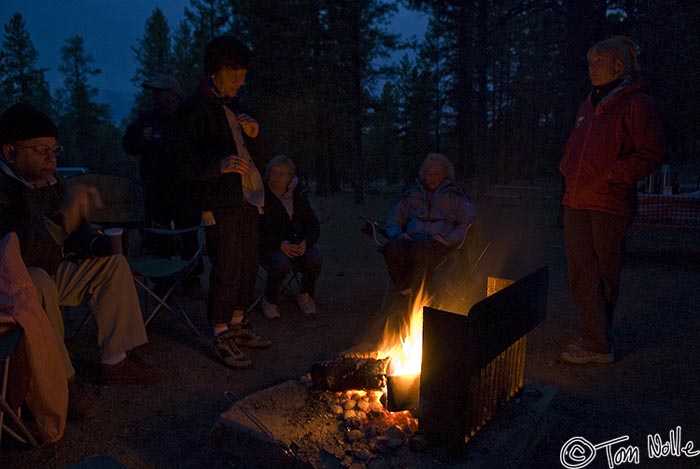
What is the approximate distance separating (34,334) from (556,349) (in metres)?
3.22

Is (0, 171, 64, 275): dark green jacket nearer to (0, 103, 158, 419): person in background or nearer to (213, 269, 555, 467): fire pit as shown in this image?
(0, 103, 158, 419): person in background

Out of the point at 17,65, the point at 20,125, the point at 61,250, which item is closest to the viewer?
the point at 20,125

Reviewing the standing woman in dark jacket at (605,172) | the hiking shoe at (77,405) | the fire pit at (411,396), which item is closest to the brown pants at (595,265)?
the standing woman in dark jacket at (605,172)

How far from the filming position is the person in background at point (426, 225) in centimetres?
406

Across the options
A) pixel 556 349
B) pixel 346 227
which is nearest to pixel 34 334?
pixel 556 349

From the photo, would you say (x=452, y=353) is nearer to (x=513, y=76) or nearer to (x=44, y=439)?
(x=44, y=439)

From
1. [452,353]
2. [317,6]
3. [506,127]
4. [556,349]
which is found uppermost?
[317,6]

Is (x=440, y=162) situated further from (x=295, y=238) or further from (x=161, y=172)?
(x=161, y=172)

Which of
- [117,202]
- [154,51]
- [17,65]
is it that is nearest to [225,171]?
[117,202]

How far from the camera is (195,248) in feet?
15.6

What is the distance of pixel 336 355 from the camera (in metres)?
3.47

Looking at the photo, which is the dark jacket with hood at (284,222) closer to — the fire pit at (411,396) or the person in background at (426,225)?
the person in background at (426,225)

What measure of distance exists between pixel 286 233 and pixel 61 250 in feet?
6.57

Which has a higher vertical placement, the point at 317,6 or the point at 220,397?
the point at 317,6
